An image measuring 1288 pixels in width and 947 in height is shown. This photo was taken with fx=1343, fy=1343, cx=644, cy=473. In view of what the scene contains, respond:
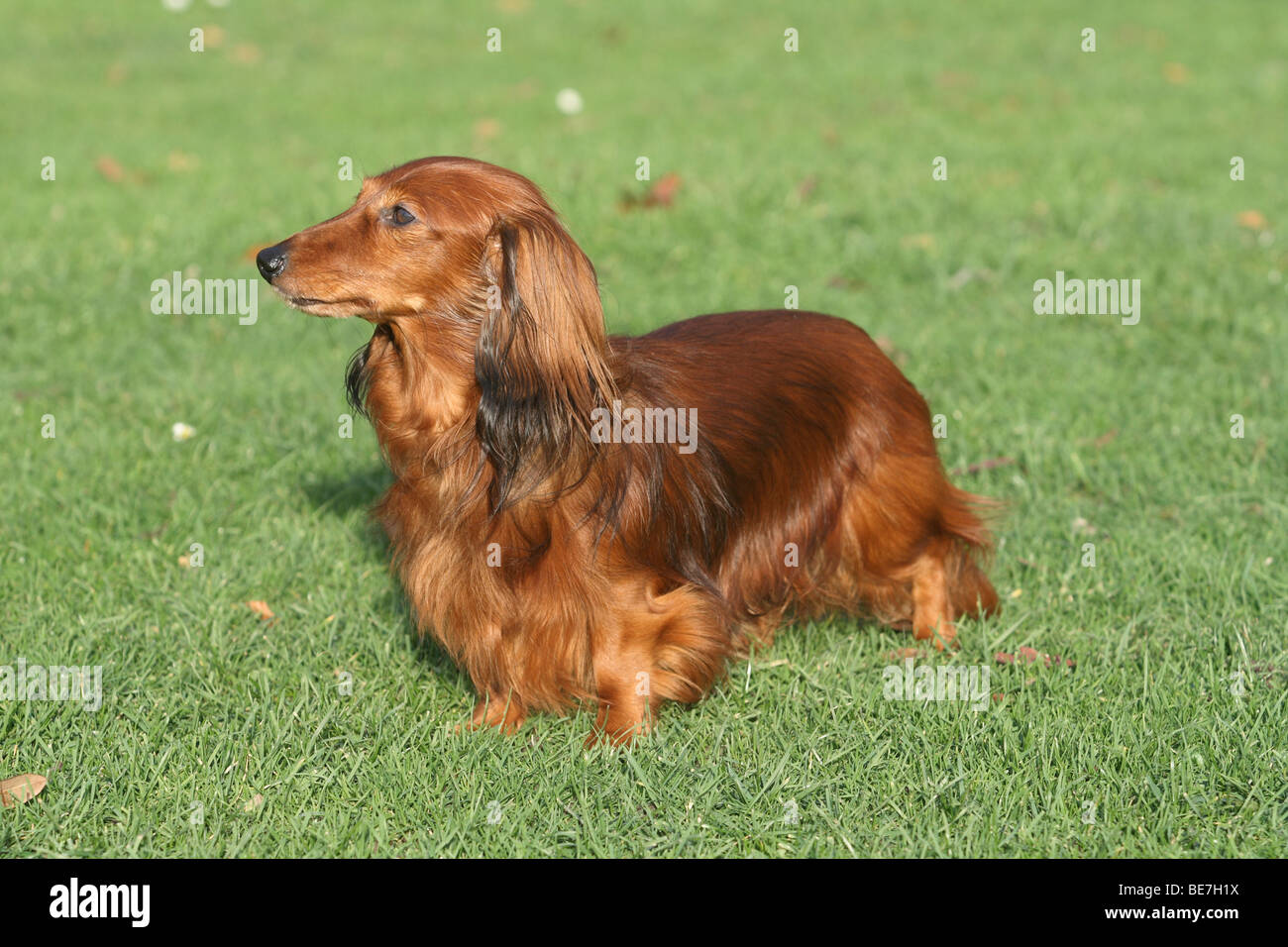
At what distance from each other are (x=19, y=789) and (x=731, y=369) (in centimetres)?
212

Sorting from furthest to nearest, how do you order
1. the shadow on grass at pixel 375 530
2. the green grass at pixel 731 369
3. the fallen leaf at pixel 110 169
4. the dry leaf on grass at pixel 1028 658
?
1. the fallen leaf at pixel 110 169
2. the shadow on grass at pixel 375 530
3. the dry leaf on grass at pixel 1028 658
4. the green grass at pixel 731 369

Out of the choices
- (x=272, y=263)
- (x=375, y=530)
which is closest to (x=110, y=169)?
(x=375, y=530)

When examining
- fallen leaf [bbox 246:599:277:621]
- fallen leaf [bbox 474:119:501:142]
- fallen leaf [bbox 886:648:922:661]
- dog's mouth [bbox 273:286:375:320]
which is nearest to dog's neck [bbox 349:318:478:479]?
dog's mouth [bbox 273:286:375:320]

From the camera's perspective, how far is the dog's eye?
3.18 m

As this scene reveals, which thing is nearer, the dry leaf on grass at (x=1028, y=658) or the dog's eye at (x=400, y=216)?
the dog's eye at (x=400, y=216)

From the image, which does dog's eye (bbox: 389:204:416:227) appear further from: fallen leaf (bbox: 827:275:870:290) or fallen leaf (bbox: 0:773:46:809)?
fallen leaf (bbox: 827:275:870:290)

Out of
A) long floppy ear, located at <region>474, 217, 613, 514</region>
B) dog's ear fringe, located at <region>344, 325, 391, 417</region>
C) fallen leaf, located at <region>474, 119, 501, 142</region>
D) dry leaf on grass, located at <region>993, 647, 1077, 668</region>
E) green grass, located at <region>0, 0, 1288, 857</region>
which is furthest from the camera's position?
fallen leaf, located at <region>474, 119, 501, 142</region>

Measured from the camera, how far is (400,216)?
319cm

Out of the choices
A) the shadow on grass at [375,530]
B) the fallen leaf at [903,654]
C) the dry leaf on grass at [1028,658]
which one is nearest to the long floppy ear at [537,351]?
the shadow on grass at [375,530]

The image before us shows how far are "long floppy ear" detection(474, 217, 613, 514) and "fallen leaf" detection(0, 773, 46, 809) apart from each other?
1.35 m

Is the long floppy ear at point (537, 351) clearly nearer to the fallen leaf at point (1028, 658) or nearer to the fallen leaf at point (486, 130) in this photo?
the fallen leaf at point (1028, 658)

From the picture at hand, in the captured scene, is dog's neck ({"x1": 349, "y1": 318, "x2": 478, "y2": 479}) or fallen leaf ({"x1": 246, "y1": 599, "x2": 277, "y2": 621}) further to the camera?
fallen leaf ({"x1": 246, "y1": 599, "x2": 277, "y2": 621})

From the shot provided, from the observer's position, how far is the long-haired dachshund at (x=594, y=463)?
3.17 m

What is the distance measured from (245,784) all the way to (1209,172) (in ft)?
24.6
